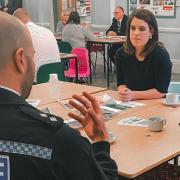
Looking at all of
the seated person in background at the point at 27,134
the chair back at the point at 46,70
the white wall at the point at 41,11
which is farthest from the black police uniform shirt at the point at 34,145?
the white wall at the point at 41,11

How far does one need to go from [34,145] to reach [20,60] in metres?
0.25

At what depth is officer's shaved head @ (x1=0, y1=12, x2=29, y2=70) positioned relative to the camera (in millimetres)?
1133

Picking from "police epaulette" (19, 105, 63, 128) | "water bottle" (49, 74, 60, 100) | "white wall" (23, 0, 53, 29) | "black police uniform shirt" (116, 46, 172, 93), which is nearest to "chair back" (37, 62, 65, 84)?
"water bottle" (49, 74, 60, 100)

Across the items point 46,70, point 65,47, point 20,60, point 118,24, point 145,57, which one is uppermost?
point 20,60

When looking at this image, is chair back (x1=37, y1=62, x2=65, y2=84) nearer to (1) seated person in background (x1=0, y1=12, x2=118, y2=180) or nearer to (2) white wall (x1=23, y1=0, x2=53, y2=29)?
(1) seated person in background (x1=0, y1=12, x2=118, y2=180)

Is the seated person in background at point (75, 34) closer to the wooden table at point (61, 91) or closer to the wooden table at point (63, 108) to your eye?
the wooden table at point (61, 91)

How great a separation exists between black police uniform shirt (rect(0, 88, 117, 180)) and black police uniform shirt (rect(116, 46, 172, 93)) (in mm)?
2135

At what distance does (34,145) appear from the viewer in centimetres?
105

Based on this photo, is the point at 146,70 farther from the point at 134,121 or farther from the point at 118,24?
the point at 118,24

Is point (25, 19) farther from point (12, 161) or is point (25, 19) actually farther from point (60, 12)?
point (60, 12)

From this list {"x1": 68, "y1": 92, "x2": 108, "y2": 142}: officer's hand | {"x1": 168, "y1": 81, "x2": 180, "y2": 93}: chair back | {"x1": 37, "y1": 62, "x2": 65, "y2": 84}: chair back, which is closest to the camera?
{"x1": 68, "y1": 92, "x2": 108, "y2": 142}: officer's hand

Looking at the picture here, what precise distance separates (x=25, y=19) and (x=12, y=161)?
417cm

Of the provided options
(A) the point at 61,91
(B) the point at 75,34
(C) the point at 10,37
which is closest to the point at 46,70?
(A) the point at 61,91

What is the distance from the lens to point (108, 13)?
356 inches
